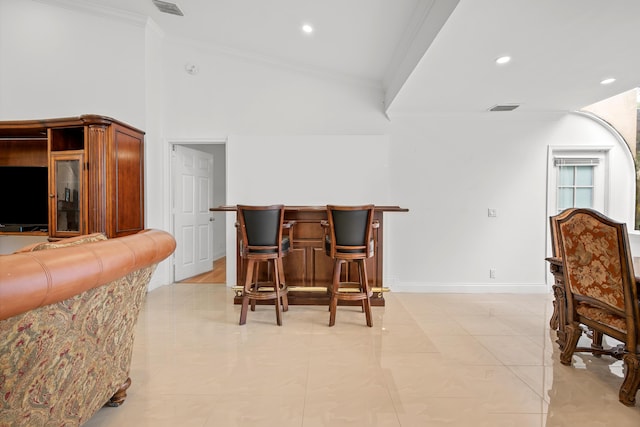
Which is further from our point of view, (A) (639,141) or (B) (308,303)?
(A) (639,141)

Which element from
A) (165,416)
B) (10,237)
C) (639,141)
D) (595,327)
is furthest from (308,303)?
(639,141)

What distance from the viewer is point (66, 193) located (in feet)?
12.4

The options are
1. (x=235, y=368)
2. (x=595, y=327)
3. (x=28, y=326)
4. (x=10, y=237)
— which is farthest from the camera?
(x=10, y=237)

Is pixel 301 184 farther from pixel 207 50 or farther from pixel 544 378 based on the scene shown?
pixel 544 378

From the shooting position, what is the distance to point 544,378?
2.16m

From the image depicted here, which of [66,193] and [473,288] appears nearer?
[66,193]

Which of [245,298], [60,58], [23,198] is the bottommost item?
[245,298]

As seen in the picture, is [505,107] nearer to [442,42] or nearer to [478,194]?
[478,194]

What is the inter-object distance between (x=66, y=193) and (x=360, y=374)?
3.77 meters

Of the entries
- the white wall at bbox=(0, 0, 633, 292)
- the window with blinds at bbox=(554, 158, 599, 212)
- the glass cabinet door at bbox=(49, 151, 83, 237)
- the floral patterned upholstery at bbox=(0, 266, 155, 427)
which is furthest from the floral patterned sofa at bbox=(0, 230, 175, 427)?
the window with blinds at bbox=(554, 158, 599, 212)

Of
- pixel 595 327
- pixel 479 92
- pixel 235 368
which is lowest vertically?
pixel 235 368

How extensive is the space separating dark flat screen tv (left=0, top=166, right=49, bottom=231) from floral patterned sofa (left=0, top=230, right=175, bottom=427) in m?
3.45

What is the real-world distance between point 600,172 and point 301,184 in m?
3.99

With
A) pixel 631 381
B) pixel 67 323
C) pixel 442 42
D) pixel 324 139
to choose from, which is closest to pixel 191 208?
pixel 324 139
